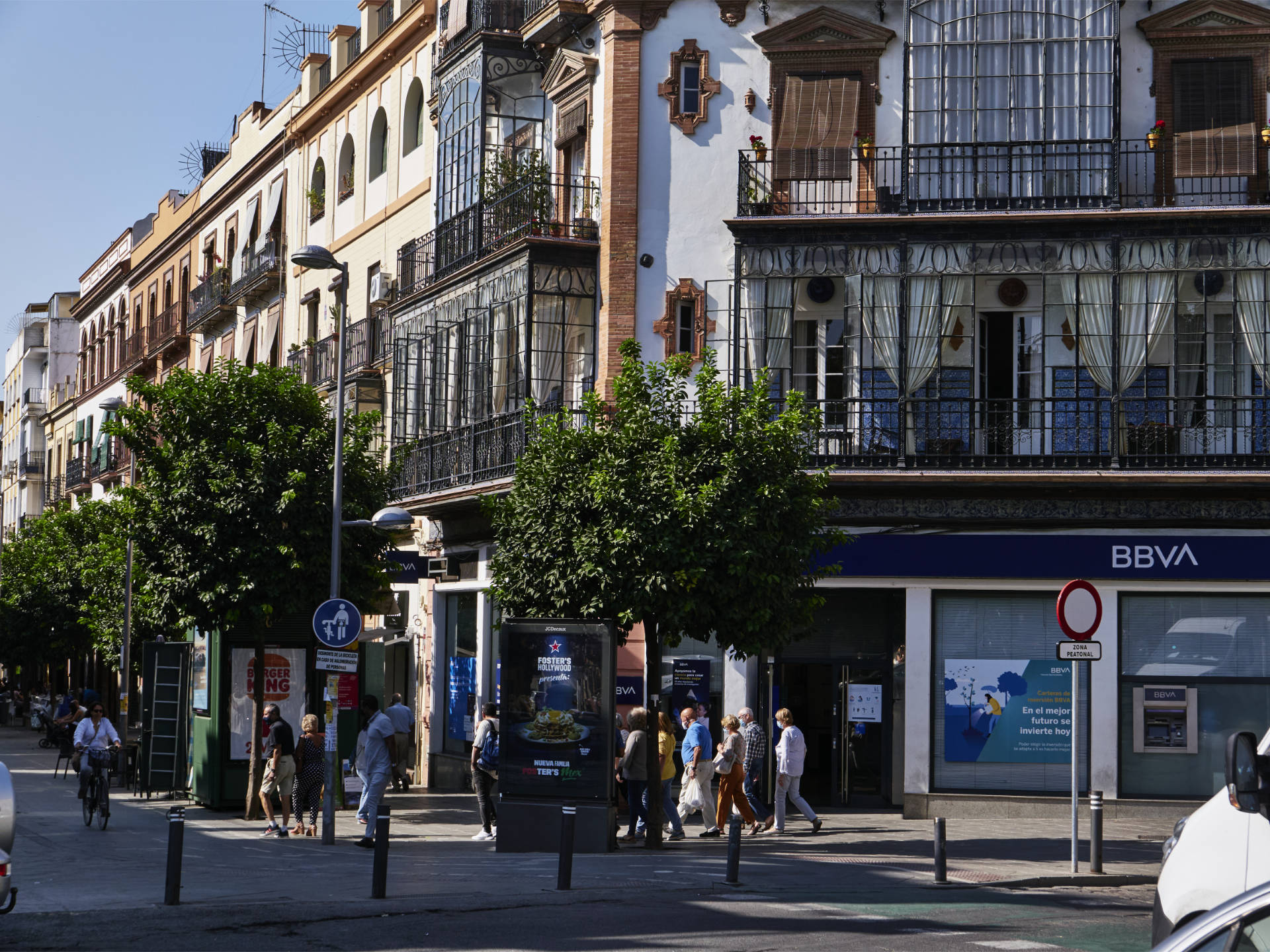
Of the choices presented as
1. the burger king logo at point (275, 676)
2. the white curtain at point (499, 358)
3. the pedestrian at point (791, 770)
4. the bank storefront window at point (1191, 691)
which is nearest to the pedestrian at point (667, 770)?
the pedestrian at point (791, 770)

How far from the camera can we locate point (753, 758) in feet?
69.8

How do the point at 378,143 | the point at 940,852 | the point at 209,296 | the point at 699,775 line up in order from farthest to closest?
the point at 209,296 → the point at 378,143 → the point at 699,775 → the point at 940,852

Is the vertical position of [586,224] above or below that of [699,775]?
above

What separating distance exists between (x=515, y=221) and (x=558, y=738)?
1080 centimetres

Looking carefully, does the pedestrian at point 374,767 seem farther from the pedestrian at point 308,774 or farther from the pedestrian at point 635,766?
the pedestrian at point 635,766

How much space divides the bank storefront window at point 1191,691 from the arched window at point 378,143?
1961 centimetres

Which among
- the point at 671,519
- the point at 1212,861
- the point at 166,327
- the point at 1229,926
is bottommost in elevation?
the point at 1212,861

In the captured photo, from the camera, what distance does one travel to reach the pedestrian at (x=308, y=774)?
20750mm

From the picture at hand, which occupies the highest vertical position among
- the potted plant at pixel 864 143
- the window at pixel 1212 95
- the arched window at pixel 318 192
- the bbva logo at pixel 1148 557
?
the arched window at pixel 318 192

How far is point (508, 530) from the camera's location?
65.8ft

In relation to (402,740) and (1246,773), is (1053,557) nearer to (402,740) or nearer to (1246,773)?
(402,740)

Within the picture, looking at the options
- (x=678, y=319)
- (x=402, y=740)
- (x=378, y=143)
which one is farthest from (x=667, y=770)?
(x=378, y=143)

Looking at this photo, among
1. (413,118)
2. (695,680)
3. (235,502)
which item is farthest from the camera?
(413,118)

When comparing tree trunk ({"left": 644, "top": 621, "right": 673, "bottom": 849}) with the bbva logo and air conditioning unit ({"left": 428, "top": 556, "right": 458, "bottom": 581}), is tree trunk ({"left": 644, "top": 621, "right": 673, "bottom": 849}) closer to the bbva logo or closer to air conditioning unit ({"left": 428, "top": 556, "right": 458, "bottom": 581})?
the bbva logo
